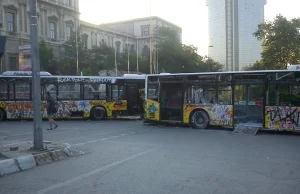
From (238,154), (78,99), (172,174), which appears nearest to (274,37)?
(78,99)

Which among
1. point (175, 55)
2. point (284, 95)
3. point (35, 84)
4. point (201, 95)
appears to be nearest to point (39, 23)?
point (175, 55)

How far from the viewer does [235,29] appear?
4934 cm

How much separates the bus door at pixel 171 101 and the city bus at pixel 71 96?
4.61 metres

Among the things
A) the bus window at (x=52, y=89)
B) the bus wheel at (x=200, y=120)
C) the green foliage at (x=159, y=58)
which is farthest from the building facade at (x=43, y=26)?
the bus wheel at (x=200, y=120)

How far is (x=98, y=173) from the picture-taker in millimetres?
7344

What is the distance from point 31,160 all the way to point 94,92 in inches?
554

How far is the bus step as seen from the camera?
49.3 ft

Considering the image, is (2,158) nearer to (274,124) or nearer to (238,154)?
(238,154)

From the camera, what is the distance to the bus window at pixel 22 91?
71.7 ft

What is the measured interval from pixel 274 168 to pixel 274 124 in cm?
771

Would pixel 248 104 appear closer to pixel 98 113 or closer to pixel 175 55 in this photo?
pixel 98 113

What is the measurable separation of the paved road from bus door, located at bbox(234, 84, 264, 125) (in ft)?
12.7

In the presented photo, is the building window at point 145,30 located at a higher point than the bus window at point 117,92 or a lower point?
higher

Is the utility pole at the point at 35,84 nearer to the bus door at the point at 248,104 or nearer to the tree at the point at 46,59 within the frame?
the bus door at the point at 248,104
